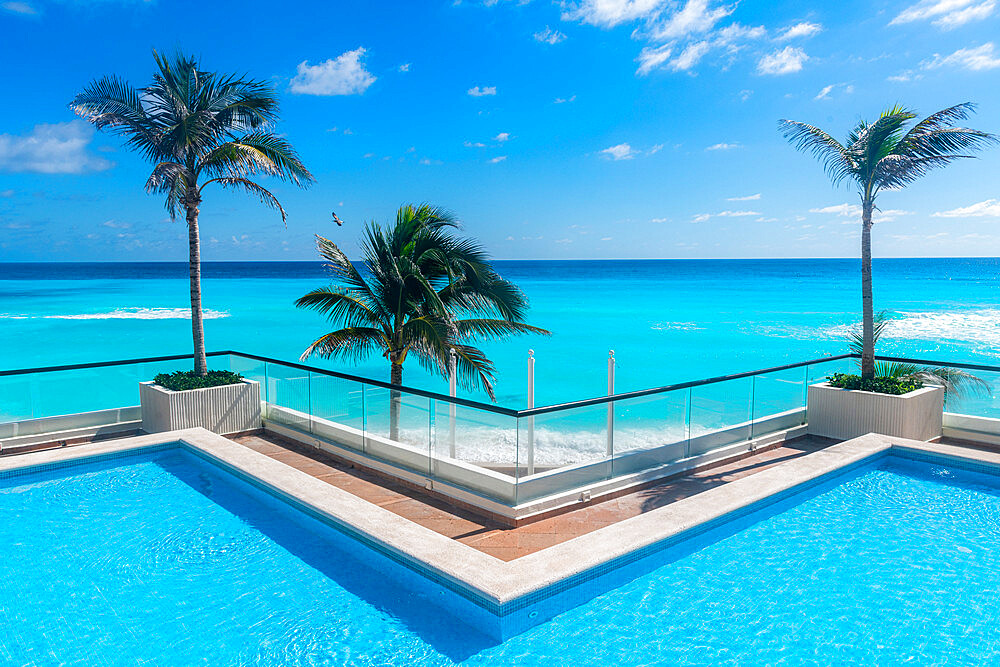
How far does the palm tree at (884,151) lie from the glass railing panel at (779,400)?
3.13 feet

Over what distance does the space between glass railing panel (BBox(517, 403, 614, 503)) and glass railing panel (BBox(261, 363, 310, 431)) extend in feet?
12.8

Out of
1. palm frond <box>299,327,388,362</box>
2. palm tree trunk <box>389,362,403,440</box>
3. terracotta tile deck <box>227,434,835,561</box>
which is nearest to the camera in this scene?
A: terracotta tile deck <box>227,434,835,561</box>

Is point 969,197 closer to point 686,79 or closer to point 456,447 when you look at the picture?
point 686,79

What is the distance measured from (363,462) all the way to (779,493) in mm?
4534

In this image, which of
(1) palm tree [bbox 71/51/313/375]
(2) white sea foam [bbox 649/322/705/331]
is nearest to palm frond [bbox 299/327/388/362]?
(1) palm tree [bbox 71/51/313/375]

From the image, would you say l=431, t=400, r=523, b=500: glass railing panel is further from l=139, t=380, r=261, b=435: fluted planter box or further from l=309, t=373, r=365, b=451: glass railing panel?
l=139, t=380, r=261, b=435: fluted planter box

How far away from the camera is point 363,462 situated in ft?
23.9

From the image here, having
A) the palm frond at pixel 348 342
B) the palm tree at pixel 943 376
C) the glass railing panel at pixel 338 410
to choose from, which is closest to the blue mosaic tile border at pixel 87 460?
the glass railing panel at pixel 338 410

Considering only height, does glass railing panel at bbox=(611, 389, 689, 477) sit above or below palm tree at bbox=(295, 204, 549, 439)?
below

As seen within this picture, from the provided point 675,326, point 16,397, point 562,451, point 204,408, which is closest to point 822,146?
point 562,451

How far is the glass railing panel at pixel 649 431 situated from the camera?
6.52 m

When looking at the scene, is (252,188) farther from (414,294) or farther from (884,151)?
(884,151)

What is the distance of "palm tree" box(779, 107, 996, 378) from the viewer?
865 centimetres

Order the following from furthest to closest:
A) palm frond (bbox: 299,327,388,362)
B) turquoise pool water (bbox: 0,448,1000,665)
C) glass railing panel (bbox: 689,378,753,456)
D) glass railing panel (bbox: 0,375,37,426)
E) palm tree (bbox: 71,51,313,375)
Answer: palm tree (bbox: 71,51,313,375), palm frond (bbox: 299,327,388,362), glass railing panel (bbox: 0,375,37,426), glass railing panel (bbox: 689,378,753,456), turquoise pool water (bbox: 0,448,1000,665)
